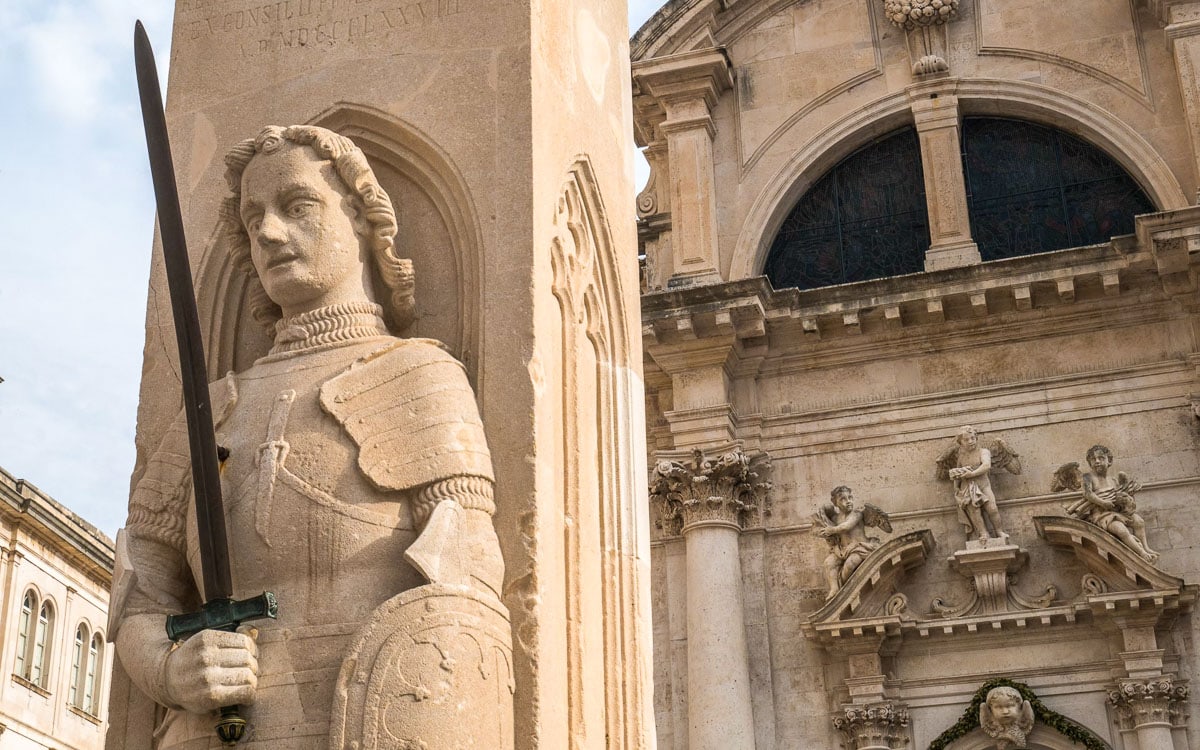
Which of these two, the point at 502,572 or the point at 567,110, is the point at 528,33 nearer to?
the point at 567,110

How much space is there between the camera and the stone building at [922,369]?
17234 mm

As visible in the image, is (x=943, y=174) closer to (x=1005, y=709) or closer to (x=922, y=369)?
(x=922, y=369)

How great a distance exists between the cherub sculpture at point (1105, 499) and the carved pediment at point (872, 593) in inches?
61.1

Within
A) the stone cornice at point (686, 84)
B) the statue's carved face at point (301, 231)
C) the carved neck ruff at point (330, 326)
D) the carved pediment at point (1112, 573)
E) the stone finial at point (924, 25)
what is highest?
the stone finial at point (924, 25)

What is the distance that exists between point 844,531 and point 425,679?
1399 centimetres

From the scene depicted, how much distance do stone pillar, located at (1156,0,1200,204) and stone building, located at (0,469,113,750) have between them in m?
19.0

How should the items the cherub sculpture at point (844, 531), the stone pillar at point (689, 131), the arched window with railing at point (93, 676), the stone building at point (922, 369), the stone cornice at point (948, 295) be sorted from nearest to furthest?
the stone building at point (922, 369), the cherub sculpture at point (844, 531), the stone cornice at point (948, 295), the stone pillar at point (689, 131), the arched window with railing at point (93, 676)

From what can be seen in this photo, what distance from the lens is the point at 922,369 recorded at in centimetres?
1897

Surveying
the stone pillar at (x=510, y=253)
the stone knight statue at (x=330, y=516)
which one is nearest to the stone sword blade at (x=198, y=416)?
the stone knight statue at (x=330, y=516)

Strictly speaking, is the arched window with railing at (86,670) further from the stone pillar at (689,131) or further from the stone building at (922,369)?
the stone pillar at (689,131)

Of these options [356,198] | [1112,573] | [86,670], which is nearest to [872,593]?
[1112,573]

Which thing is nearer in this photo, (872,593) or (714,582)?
(872,593)

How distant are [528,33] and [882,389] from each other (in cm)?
1394

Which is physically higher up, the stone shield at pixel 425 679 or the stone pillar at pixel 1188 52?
the stone pillar at pixel 1188 52
